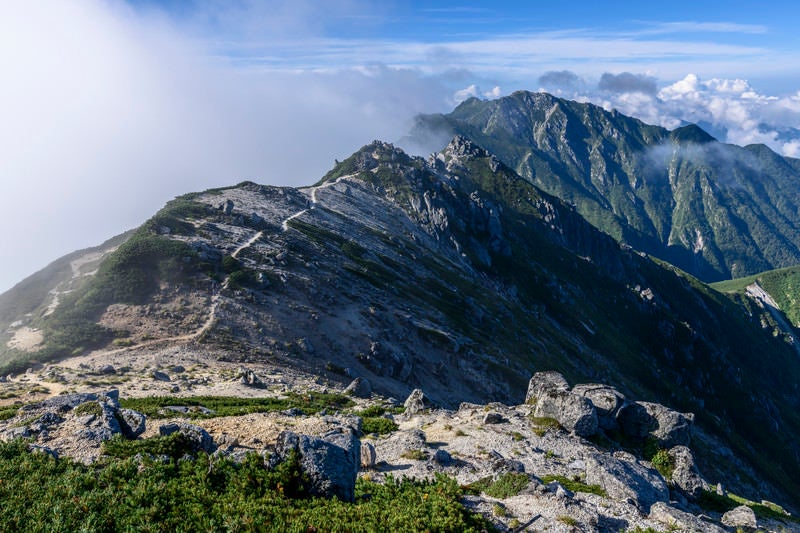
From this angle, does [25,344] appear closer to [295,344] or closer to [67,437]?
[295,344]

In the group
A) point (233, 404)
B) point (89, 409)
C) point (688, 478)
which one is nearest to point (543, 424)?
point (688, 478)

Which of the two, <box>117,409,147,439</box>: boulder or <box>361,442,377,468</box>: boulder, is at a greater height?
<box>117,409,147,439</box>: boulder

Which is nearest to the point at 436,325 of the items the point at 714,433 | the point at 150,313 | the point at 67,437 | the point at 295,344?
the point at 295,344

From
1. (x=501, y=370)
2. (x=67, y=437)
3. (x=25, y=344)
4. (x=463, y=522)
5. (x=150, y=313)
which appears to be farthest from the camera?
(x=501, y=370)

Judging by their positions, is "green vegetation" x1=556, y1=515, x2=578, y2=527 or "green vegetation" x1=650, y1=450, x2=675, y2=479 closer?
"green vegetation" x1=556, y1=515, x2=578, y2=527

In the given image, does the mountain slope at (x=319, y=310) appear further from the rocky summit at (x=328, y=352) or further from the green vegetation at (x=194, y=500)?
the green vegetation at (x=194, y=500)

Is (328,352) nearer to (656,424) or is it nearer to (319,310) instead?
(319,310)

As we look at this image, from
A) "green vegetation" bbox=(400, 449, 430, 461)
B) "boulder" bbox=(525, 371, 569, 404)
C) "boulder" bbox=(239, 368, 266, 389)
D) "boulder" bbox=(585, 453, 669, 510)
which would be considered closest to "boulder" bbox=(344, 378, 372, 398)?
"boulder" bbox=(239, 368, 266, 389)

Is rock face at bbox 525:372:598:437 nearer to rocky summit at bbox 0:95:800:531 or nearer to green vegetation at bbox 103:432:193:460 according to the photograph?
rocky summit at bbox 0:95:800:531
